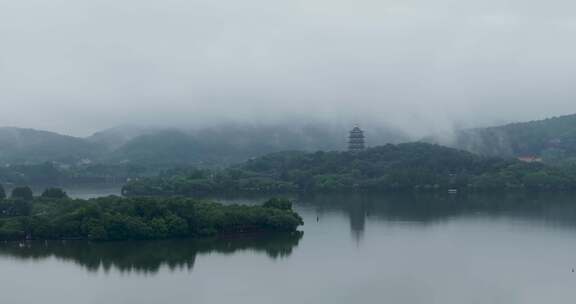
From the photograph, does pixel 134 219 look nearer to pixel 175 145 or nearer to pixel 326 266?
pixel 326 266

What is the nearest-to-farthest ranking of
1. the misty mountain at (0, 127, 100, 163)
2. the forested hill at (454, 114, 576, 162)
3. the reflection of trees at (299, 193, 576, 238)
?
1. the reflection of trees at (299, 193, 576, 238)
2. the forested hill at (454, 114, 576, 162)
3. the misty mountain at (0, 127, 100, 163)

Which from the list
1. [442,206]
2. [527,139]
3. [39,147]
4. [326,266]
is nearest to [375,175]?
[442,206]

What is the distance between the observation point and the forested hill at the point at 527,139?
58.0 m

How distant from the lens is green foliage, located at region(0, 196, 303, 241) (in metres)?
22.8

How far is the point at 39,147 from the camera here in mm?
80188

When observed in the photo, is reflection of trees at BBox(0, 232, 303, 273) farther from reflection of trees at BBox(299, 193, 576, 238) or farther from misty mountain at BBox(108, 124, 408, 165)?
misty mountain at BBox(108, 124, 408, 165)

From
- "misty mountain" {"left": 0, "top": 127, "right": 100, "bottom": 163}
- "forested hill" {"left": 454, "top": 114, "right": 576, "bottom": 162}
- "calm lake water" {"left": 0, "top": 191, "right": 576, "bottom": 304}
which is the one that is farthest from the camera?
"misty mountain" {"left": 0, "top": 127, "right": 100, "bottom": 163}

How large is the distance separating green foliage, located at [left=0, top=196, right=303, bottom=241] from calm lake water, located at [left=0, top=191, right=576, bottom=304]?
50cm

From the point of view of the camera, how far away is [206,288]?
17734 mm

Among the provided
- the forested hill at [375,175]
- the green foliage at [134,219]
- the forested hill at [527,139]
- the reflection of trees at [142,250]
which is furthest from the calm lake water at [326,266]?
the forested hill at [527,139]

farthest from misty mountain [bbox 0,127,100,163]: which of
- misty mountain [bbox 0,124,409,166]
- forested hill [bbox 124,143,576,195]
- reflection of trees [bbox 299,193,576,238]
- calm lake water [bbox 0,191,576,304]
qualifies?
calm lake water [bbox 0,191,576,304]

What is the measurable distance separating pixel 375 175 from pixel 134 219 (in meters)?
23.8

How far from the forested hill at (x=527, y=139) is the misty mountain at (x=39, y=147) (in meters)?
33.0

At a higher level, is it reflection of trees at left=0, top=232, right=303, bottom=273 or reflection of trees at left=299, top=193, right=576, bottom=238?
reflection of trees at left=299, top=193, right=576, bottom=238
